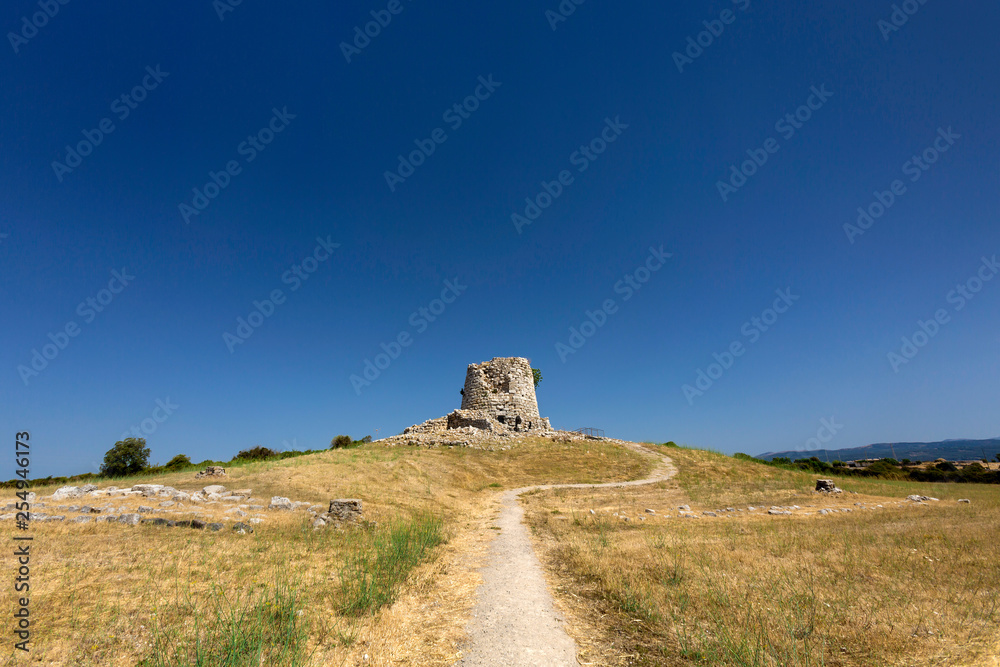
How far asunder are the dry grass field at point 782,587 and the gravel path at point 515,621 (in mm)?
341

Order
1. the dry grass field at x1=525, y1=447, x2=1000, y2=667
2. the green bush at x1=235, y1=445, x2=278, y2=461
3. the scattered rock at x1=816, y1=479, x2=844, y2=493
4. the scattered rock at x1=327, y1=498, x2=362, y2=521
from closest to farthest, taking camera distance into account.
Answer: the dry grass field at x1=525, y1=447, x2=1000, y2=667
the scattered rock at x1=327, y1=498, x2=362, y2=521
the scattered rock at x1=816, y1=479, x2=844, y2=493
the green bush at x1=235, y1=445, x2=278, y2=461

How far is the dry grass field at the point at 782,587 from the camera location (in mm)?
4969

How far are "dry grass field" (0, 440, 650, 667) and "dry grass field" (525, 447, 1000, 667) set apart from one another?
2419 millimetres

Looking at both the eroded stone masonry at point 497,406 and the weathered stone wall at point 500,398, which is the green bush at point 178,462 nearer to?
the eroded stone masonry at point 497,406

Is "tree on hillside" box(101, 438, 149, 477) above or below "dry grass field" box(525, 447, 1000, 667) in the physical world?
above

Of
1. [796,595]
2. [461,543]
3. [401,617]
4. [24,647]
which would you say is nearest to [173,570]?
[24,647]

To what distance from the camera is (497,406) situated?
43.2 metres

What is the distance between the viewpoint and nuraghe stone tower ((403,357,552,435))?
41.2m

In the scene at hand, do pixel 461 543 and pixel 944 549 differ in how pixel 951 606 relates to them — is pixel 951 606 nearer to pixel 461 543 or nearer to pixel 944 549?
pixel 944 549

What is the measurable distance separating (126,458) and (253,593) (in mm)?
39639

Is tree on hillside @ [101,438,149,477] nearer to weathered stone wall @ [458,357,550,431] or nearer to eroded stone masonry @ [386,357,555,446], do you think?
eroded stone masonry @ [386,357,555,446]

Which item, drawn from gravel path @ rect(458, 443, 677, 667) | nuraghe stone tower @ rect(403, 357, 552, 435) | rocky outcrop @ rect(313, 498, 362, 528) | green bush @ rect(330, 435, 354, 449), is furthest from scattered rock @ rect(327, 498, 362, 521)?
green bush @ rect(330, 435, 354, 449)

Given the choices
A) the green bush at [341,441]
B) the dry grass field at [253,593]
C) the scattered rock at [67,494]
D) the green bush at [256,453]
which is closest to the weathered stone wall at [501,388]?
the green bush at [341,441]

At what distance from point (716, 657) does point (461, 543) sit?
28.1 ft
